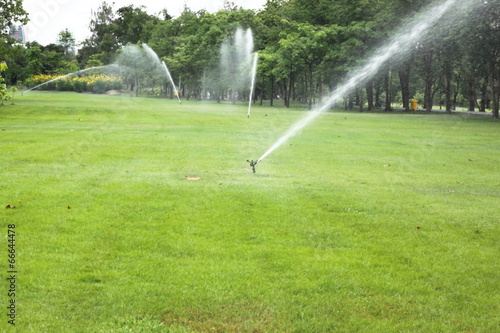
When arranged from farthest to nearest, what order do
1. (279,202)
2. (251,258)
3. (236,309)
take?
(279,202), (251,258), (236,309)

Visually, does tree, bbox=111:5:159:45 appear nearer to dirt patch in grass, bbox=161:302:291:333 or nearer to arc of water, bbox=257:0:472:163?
arc of water, bbox=257:0:472:163

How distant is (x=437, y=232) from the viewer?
27.3 feet

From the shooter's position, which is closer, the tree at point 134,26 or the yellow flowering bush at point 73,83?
the yellow flowering bush at point 73,83

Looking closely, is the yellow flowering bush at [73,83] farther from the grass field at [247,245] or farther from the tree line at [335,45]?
the grass field at [247,245]

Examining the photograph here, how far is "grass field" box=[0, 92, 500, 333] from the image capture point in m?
5.14

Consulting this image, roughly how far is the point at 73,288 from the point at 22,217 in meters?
3.41

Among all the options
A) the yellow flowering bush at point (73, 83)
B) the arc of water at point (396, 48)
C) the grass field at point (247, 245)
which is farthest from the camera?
the yellow flowering bush at point (73, 83)

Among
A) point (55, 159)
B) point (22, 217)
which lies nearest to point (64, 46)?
point (55, 159)

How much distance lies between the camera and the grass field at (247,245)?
16.9 ft

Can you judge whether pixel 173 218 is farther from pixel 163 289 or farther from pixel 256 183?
pixel 256 183

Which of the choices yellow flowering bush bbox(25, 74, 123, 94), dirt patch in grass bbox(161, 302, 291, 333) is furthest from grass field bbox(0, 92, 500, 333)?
yellow flowering bush bbox(25, 74, 123, 94)

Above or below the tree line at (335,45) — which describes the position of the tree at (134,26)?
above

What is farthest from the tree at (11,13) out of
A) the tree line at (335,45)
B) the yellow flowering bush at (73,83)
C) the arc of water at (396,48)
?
the yellow flowering bush at (73,83)

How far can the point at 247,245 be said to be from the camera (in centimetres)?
721
